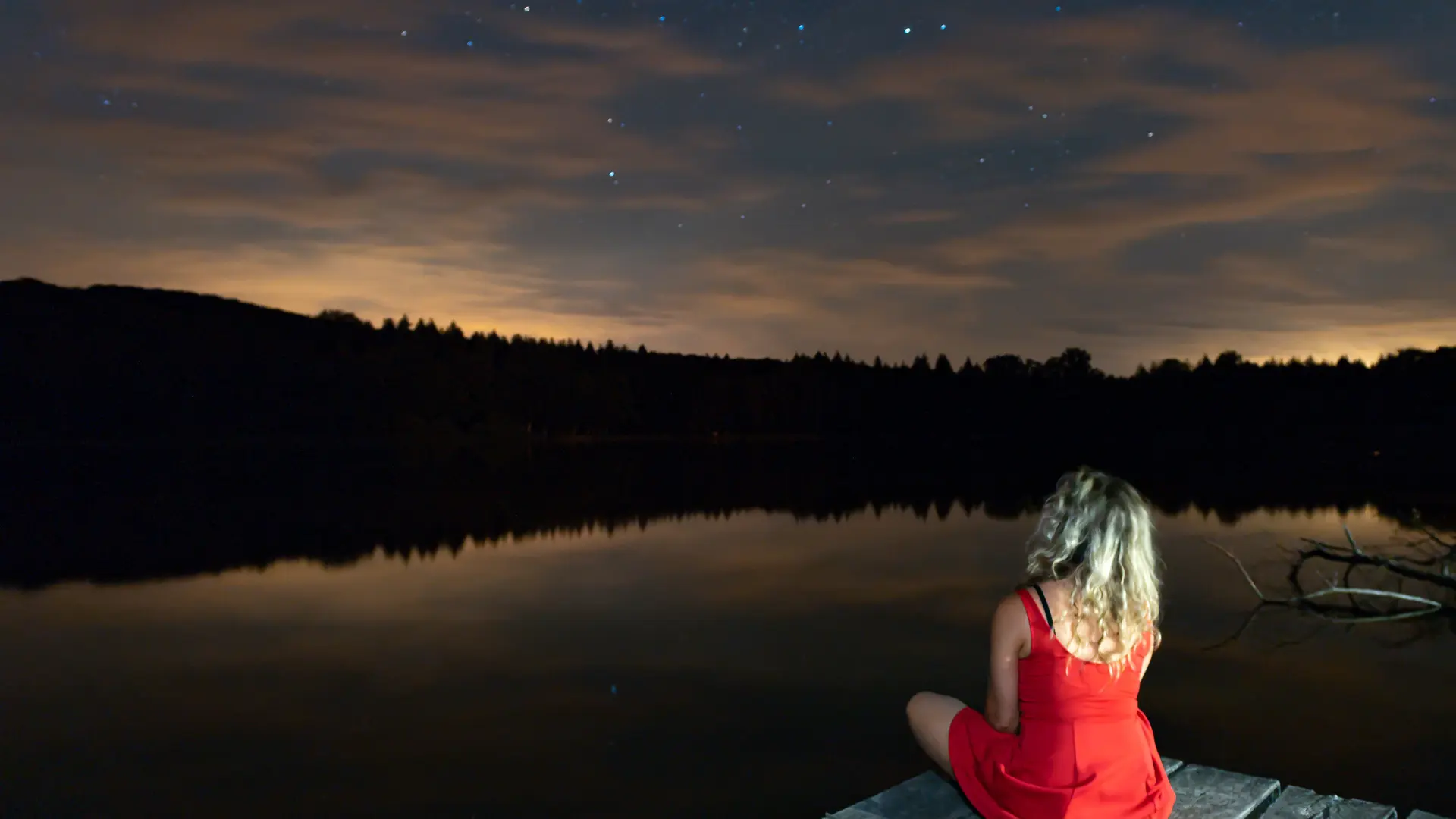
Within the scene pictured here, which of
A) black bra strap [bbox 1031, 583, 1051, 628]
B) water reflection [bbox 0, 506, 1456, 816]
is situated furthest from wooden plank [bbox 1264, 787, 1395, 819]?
water reflection [bbox 0, 506, 1456, 816]

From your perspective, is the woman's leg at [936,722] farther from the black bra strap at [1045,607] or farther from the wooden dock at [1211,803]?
the black bra strap at [1045,607]

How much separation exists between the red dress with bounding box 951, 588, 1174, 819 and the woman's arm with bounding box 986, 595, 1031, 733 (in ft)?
0.10

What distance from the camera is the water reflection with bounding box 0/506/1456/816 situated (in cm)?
738

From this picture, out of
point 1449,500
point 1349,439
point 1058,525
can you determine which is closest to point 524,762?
point 1058,525

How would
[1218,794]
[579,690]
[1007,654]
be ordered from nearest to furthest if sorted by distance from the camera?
[1007,654], [1218,794], [579,690]

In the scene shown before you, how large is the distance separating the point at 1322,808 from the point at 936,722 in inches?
64.7

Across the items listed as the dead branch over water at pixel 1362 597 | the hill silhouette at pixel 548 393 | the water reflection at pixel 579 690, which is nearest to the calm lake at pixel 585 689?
the water reflection at pixel 579 690

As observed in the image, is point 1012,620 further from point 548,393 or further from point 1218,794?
point 548,393

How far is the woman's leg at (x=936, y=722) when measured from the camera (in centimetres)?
448

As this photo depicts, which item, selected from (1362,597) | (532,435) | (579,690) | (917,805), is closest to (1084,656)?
(917,805)

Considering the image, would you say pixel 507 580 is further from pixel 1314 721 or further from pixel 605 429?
pixel 605 429

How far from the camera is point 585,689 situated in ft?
33.0

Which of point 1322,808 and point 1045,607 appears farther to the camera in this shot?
point 1322,808

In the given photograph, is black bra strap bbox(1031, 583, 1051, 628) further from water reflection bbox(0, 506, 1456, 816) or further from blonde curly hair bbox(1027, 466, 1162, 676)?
water reflection bbox(0, 506, 1456, 816)
